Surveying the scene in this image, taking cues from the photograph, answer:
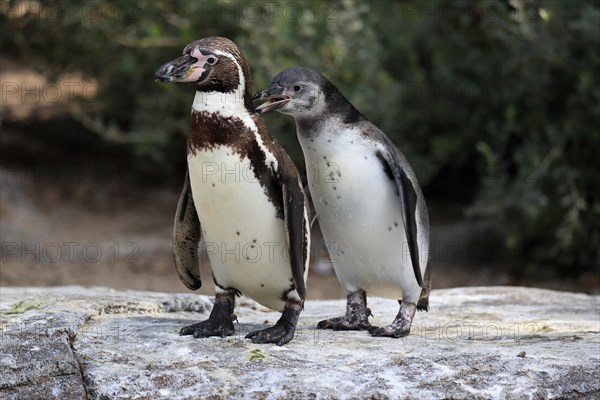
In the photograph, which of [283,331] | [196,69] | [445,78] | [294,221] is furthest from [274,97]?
[445,78]

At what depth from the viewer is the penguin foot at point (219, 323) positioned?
3703 mm

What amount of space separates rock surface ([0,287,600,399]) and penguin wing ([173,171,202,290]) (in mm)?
204

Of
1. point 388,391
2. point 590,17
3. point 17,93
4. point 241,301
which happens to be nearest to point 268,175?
point 388,391

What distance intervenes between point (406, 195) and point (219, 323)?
0.84 metres

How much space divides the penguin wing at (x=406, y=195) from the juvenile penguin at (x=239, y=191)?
1.21ft

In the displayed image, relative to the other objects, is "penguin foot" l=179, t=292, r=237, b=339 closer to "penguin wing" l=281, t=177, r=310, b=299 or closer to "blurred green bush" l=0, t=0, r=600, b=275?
"penguin wing" l=281, t=177, r=310, b=299

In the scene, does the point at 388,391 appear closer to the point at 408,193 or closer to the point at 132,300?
the point at 408,193

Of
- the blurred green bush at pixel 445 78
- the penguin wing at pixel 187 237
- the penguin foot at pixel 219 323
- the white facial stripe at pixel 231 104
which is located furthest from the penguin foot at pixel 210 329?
the blurred green bush at pixel 445 78

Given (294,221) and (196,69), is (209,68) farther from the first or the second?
(294,221)

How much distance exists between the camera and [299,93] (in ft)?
12.3

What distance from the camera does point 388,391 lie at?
10.9ft

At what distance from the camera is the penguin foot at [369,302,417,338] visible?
3898mm

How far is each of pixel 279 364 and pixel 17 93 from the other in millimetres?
8396

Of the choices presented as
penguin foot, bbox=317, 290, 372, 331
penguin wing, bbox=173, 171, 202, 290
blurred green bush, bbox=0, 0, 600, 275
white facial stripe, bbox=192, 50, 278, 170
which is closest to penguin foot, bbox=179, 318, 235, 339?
penguin wing, bbox=173, 171, 202, 290
